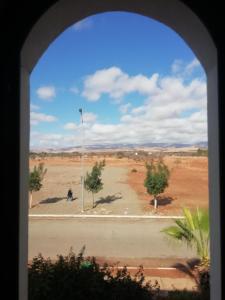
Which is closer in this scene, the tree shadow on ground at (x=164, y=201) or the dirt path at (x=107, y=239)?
the dirt path at (x=107, y=239)

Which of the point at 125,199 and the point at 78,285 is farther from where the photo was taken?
the point at 125,199

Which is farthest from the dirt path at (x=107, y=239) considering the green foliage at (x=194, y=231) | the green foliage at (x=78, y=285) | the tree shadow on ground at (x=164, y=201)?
the green foliage at (x=78, y=285)

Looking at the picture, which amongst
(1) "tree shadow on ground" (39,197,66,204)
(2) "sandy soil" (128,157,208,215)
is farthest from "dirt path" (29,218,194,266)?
(1) "tree shadow on ground" (39,197,66,204)

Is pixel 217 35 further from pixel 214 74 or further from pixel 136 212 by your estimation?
pixel 136 212

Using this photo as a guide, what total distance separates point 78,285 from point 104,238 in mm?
11235

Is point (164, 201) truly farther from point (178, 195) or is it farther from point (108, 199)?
point (108, 199)

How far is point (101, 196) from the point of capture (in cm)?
2995

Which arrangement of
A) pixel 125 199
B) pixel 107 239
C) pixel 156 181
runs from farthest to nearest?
pixel 125 199
pixel 156 181
pixel 107 239

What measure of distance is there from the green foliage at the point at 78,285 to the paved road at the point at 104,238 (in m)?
7.54

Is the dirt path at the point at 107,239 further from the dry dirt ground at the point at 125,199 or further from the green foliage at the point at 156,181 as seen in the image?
the dry dirt ground at the point at 125,199

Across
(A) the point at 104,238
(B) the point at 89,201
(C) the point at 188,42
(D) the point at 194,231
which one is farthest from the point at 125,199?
(C) the point at 188,42

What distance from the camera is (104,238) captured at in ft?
49.1

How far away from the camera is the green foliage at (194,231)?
6.63 metres
